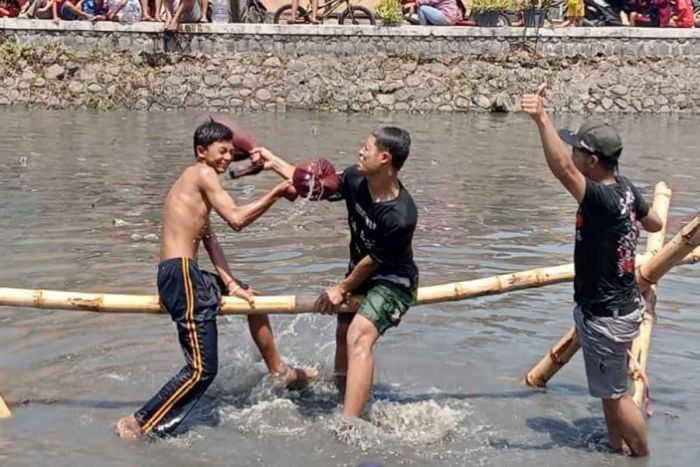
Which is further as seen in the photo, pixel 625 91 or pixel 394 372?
pixel 625 91

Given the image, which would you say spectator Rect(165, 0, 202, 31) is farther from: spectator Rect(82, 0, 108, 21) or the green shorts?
the green shorts

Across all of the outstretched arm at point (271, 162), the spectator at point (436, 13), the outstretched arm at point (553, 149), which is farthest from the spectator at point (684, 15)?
the outstretched arm at point (553, 149)

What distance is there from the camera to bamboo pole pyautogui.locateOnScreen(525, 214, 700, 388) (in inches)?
244

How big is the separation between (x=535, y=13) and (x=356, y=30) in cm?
363

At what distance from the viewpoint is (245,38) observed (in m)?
22.8

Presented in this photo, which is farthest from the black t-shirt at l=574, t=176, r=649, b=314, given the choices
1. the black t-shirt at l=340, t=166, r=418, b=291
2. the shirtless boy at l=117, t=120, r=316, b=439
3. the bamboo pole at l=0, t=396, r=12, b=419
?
the bamboo pole at l=0, t=396, r=12, b=419

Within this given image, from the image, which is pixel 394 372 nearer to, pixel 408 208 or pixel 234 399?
pixel 234 399

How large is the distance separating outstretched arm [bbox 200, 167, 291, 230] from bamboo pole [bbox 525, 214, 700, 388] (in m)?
1.98

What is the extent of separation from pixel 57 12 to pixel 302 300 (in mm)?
18342

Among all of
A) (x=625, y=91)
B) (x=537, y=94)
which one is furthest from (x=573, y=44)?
(x=537, y=94)

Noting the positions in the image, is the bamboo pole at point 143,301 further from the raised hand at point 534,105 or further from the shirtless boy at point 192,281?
the raised hand at point 534,105

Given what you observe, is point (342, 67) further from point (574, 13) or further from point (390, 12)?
point (574, 13)

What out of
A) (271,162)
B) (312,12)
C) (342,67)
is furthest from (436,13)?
(271,162)

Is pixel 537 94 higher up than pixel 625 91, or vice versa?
pixel 537 94
